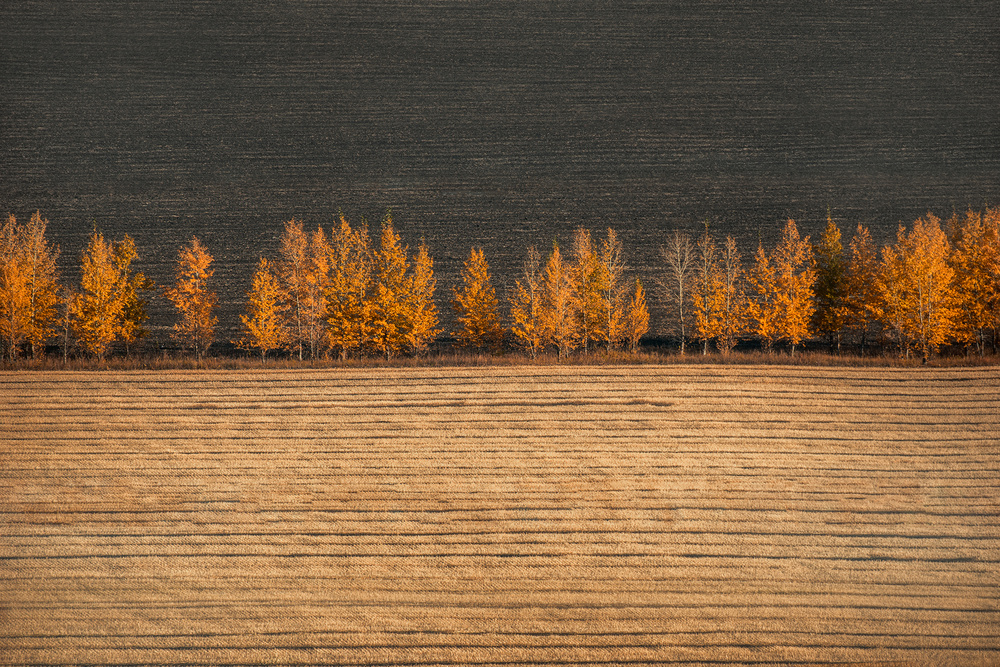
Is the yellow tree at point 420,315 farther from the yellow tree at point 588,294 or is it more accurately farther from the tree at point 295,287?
the yellow tree at point 588,294

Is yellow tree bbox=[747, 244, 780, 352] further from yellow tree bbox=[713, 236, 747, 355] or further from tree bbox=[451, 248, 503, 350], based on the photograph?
tree bbox=[451, 248, 503, 350]

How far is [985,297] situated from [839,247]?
25.6ft

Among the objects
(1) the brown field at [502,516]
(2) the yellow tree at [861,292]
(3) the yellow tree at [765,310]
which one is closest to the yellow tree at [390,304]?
(1) the brown field at [502,516]

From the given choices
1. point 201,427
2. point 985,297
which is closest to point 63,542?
point 201,427

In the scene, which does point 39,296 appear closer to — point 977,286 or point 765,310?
point 765,310

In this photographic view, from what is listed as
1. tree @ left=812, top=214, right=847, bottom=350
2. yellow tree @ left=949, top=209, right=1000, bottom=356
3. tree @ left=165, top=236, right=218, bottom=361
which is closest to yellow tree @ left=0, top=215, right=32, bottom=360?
tree @ left=165, top=236, right=218, bottom=361

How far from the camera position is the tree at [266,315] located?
39.0 m

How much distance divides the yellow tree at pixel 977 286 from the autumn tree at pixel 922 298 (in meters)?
0.73

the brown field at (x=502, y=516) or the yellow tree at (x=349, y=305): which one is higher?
the yellow tree at (x=349, y=305)

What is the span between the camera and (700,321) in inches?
1556

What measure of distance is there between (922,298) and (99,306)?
43891mm

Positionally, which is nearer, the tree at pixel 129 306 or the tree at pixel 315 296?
the tree at pixel 315 296

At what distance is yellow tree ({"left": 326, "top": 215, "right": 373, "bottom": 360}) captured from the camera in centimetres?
3900

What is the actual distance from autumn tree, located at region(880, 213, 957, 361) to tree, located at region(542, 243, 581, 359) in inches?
650
